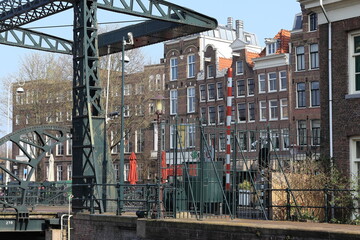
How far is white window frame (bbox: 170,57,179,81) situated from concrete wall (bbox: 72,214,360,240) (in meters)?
40.4

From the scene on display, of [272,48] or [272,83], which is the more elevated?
[272,48]

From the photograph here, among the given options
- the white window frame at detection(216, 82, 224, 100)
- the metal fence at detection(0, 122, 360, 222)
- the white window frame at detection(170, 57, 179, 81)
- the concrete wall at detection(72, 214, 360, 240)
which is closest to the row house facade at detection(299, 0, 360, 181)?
the metal fence at detection(0, 122, 360, 222)

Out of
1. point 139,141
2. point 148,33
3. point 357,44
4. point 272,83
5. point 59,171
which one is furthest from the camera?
point 59,171

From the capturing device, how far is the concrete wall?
520 inches

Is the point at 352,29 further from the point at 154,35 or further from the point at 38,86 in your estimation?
the point at 38,86

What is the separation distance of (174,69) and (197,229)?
148ft

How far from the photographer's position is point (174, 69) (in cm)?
6006

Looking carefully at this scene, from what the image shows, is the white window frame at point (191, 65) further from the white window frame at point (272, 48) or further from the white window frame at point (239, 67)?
the white window frame at point (272, 48)

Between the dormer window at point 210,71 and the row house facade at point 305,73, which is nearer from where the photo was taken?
the row house facade at point 305,73

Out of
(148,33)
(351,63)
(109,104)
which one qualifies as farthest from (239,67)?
(351,63)

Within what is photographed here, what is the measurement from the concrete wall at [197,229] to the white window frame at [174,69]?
4038 cm

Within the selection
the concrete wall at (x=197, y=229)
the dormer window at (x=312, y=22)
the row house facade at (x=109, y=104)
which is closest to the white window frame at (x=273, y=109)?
the dormer window at (x=312, y=22)

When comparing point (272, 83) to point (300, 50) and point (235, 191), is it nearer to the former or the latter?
point (300, 50)

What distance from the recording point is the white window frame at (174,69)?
5971 centimetres
